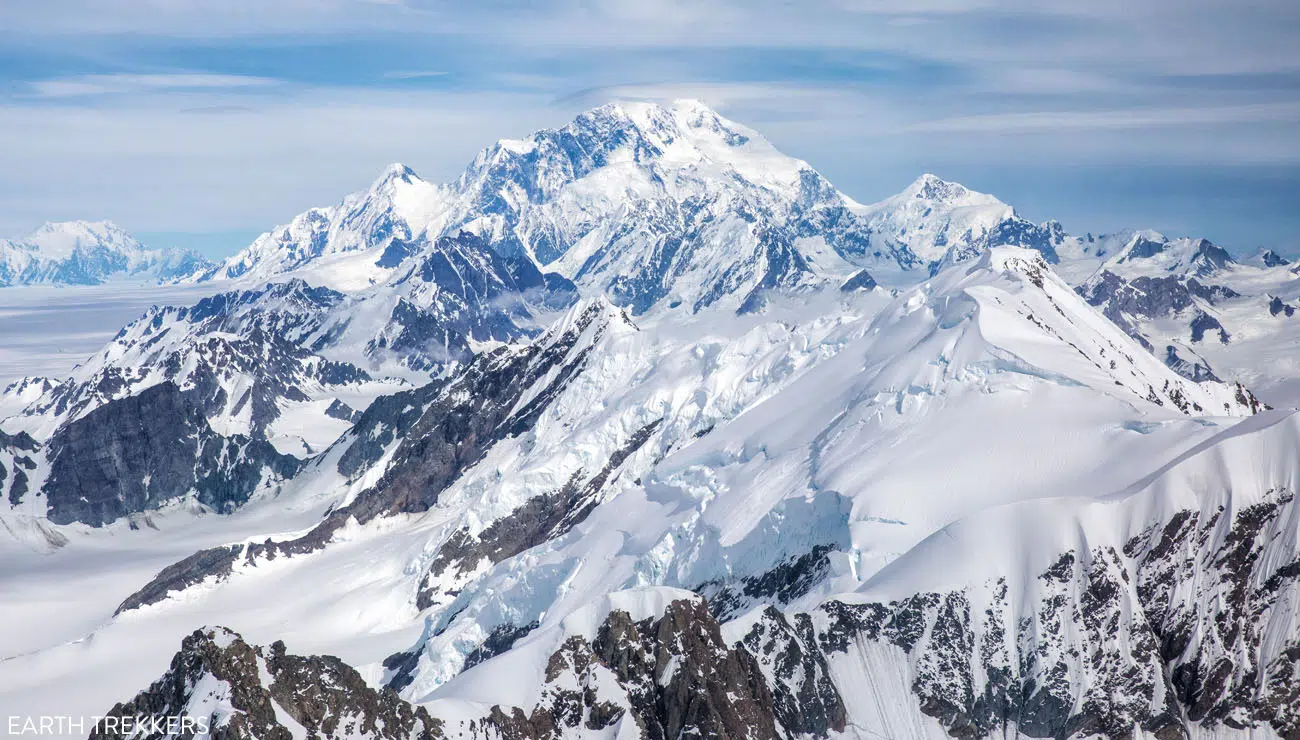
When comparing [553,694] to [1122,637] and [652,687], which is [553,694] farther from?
[1122,637]

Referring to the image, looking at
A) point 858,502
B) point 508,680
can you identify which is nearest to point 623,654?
point 508,680

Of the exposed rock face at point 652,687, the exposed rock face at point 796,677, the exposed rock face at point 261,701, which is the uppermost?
the exposed rock face at point 261,701

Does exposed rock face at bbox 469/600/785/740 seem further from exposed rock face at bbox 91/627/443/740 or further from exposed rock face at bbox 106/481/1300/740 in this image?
exposed rock face at bbox 91/627/443/740

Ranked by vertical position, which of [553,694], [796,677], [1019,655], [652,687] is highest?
[553,694]

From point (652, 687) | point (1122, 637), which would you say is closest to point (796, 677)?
point (652, 687)

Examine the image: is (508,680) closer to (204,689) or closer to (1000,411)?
(204,689)

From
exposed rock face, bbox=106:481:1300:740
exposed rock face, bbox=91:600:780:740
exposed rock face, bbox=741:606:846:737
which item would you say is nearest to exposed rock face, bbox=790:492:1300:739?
exposed rock face, bbox=106:481:1300:740

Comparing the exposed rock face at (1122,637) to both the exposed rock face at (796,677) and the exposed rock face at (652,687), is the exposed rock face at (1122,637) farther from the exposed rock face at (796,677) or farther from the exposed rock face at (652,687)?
the exposed rock face at (652,687)

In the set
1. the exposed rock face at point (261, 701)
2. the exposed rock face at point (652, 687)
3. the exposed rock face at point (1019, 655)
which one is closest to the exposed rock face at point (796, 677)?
the exposed rock face at point (1019, 655)
